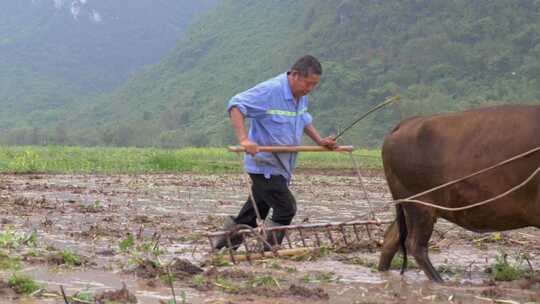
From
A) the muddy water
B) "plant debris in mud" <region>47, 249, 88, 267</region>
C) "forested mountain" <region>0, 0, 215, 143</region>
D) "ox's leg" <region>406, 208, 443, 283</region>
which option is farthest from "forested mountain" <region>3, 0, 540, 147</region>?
"plant debris in mud" <region>47, 249, 88, 267</region>

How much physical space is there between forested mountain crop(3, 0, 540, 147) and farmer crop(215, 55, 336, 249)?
42881 millimetres

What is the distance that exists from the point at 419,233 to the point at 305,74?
1.71 metres

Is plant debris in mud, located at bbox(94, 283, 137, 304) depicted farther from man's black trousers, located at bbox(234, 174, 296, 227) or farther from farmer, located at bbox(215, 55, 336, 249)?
man's black trousers, located at bbox(234, 174, 296, 227)

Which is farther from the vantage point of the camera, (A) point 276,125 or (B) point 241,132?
(A) point 276,125

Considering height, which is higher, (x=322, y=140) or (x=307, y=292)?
(x=322, y=140)

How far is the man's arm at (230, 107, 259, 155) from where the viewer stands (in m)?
7.08

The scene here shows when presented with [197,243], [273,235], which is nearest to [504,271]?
[273,235]

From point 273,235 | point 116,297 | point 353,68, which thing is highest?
point 116,297

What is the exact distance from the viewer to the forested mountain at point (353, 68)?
5744cm

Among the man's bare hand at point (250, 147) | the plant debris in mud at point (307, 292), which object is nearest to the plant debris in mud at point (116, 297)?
the plant debris in mud at point (307, 292)

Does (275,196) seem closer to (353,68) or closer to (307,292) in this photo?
(307,292)

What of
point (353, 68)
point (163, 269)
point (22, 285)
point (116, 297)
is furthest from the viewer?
point (353, 68)

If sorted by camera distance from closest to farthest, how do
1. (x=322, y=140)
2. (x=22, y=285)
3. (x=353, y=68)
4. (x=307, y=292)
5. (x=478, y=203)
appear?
(x=22, y=285) → (x=307, y=292) → (x=478, y=203) → (x=322, y=140) → (x=353, y=68)

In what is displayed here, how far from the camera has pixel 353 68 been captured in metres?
66.1
